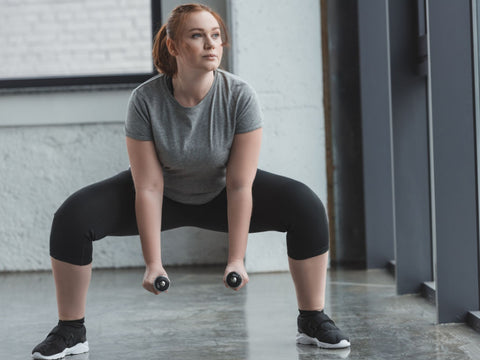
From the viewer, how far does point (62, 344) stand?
77.9 inches

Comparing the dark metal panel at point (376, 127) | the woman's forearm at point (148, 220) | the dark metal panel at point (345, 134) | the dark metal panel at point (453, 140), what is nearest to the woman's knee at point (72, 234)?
the woman's forearm at point (148, 220)

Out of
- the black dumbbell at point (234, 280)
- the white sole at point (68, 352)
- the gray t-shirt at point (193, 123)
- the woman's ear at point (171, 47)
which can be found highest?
the woman's ear at point (171, 47)

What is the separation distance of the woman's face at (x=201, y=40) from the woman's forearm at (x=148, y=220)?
1.21ft

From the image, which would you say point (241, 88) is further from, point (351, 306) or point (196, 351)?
point (351, 306)

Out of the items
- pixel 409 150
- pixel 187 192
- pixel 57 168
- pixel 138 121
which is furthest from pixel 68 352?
pixel 57 168

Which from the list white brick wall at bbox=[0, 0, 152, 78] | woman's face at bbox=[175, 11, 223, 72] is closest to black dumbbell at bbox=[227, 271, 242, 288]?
woman's face at bbox=[175, 11, 223, 72]

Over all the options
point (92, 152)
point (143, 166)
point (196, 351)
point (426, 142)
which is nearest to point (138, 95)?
point (143, 166)

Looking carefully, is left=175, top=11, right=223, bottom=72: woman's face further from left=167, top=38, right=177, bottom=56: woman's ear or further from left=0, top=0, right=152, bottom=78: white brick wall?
left=0, top=0, right=152, bottom=78: white brick wall

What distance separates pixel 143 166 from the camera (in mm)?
1927

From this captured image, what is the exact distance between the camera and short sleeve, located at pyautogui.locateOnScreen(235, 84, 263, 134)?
195 centimetres

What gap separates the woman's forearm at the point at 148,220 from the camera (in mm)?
1896

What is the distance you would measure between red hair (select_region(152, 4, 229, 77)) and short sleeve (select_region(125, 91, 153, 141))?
4.6 inches

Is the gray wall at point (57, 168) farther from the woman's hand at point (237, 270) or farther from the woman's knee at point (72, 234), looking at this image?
the woman's hand at point (237, 270)

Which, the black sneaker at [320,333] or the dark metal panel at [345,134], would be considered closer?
the black sneaker at [320,333]
